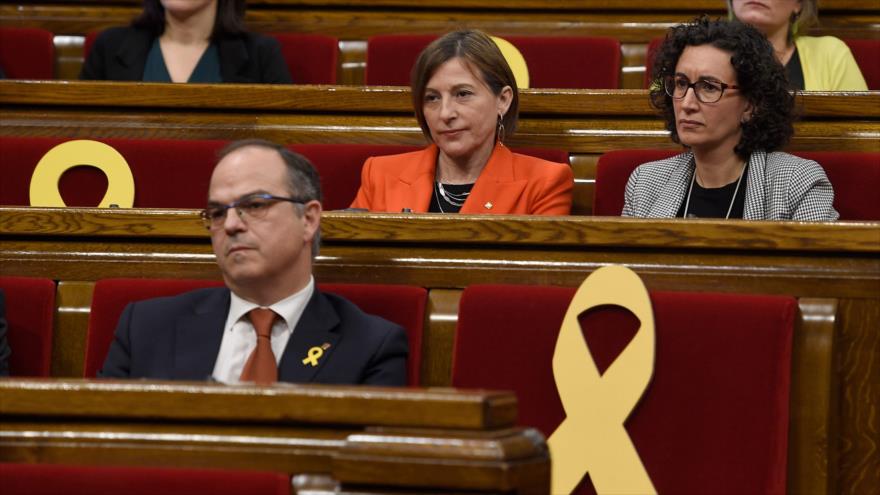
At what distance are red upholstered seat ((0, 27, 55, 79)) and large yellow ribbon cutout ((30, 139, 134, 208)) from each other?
1.30ft

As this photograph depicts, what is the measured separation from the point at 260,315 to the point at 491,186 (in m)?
0.33

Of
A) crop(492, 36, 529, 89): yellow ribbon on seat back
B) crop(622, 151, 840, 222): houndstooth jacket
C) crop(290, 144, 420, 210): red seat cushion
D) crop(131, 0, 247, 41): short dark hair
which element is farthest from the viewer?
crop(131, 0, 247, 41): short dark hair

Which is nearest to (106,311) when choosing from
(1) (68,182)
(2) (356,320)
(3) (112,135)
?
(2) (356,320)

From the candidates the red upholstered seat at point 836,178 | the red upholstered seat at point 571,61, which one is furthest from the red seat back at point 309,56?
the red upholstered seat at point 836,178

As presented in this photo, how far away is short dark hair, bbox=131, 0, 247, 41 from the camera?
1.40 m

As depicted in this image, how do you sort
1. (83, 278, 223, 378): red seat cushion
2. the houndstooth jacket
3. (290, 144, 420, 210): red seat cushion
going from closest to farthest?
1. (83, 278, 223, 378): red seat cushion
2. the houndstooth jacket
3. (290, 144, 420, 210): red seat cushion

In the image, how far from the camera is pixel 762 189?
3.34 ft

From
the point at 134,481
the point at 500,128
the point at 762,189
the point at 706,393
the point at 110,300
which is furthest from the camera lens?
the point at 500,128

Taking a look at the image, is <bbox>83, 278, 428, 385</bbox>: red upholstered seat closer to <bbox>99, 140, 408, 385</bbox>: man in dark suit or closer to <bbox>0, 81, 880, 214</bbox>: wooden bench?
<bbox>99, 140, 408, 385</bbox>: man in dark suit

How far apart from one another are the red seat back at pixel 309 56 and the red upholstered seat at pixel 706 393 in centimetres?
76

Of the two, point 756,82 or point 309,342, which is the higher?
point 756,82

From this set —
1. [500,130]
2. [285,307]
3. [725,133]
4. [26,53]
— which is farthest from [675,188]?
[26,53]

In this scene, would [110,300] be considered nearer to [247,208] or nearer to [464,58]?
[247,208]

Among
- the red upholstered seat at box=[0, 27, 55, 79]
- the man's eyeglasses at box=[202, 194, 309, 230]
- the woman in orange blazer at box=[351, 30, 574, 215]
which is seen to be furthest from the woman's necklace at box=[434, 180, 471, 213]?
the red upholstered seat at box=[0, 27, 55, 79]
